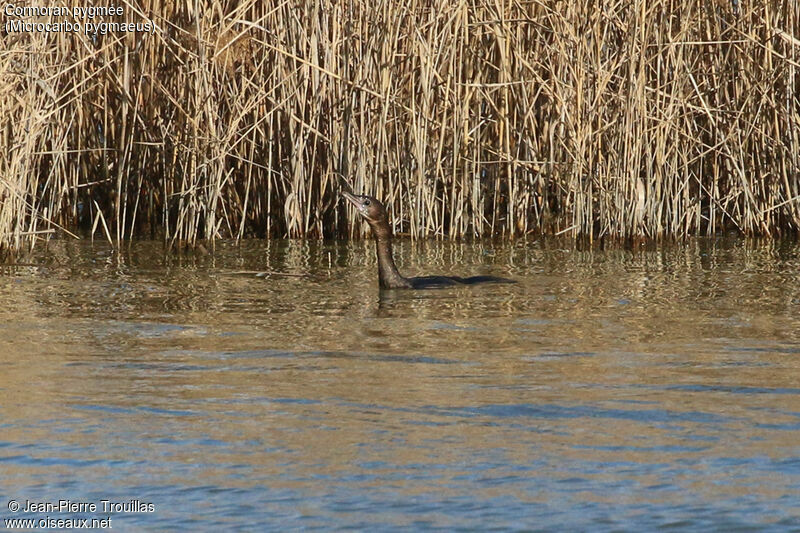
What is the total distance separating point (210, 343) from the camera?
6.27m

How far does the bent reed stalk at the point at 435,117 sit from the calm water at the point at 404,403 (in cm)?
216

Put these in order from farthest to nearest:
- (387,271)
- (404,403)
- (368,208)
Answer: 1. (368,208)
2. (387,271)
3. (404,403)

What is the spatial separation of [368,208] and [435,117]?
224cm

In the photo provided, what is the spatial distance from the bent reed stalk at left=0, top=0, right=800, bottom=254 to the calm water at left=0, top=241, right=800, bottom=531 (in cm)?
216

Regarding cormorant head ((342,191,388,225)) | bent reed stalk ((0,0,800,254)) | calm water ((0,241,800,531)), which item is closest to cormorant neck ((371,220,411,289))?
calm water ((0,241,800,531))

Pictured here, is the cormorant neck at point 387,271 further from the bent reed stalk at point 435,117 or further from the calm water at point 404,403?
the bent reed stalk at point 435,117

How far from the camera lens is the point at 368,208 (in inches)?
348

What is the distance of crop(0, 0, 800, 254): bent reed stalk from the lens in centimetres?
1028

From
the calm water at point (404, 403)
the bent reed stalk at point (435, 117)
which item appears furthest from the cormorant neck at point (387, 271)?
the bent reed stalk at point (435, 117)

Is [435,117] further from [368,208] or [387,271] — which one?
[387,271]

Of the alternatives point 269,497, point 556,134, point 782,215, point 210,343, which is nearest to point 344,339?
point 210,343

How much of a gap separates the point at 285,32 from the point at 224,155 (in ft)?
3.53

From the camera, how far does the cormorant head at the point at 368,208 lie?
8.76 metres

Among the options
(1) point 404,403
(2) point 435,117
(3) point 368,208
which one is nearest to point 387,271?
(3) point 368,208
